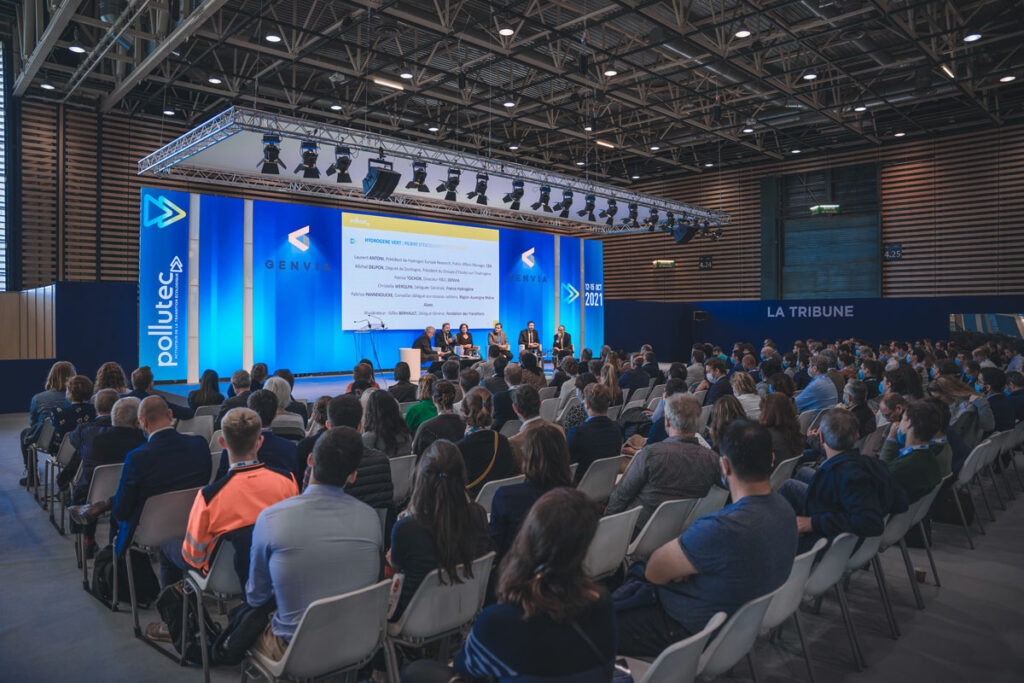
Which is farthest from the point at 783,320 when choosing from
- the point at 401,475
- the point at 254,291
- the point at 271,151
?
the point at 401,475

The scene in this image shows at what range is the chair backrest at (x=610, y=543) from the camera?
280 cm

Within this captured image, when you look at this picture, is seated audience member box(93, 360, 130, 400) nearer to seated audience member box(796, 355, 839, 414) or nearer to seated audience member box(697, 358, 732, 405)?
seated audience member box(697, 358, 732, 405)

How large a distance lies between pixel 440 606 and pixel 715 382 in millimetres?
5292

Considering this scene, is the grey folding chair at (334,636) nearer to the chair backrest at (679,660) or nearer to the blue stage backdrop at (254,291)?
the chair backrest at (679,660)

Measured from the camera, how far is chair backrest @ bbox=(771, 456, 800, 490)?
3932mm

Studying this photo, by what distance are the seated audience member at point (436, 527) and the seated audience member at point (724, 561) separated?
0.62 m

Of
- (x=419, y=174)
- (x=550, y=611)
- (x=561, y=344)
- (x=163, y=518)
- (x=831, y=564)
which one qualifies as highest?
(x=419, y=174)

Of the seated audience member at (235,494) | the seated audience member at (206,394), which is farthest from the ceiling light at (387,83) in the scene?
the seated audience member at (235,494)

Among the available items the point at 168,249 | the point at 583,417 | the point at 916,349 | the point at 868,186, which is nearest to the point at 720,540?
the point at 583,417

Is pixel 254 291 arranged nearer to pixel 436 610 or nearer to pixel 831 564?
pixel 436 610

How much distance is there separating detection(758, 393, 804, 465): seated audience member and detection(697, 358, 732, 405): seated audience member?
2535mm

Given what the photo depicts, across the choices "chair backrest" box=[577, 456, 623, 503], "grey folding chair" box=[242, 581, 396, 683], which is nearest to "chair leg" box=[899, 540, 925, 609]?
"chair backrest" box=[577, 456, 623, 503]

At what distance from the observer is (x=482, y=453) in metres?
3.61

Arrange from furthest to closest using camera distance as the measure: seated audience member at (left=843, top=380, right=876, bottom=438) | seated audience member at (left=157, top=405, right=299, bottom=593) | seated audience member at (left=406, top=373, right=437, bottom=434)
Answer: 1. seated audience member at (left=843, top=380, right=876, bottom=438)
2. seated audience member at (left=406, top=373, right=437, bottom=434)
3. seated audience member at (left=157, top=405, right=299, bottom=593)
